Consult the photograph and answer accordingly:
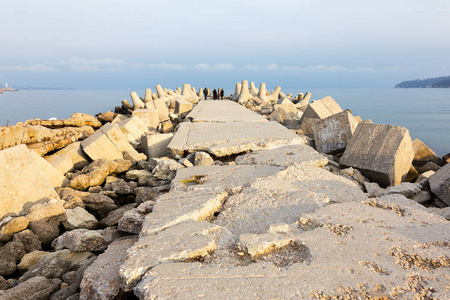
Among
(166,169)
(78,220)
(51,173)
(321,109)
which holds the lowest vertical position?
(78,220)

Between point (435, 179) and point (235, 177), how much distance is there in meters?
2.33

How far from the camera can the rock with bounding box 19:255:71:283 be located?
2.41 m

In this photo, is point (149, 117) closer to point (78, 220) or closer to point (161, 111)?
point (161, 111)

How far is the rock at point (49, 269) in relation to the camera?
2406 mm

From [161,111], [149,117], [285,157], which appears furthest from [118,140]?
[161,111]

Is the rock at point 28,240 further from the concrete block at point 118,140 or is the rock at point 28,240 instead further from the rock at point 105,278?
the concrete block at point 118,140

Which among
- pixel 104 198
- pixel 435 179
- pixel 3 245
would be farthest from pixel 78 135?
pixel 435 179

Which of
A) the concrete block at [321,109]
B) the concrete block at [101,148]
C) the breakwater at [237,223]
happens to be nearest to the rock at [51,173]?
the breakwater at [237,223]

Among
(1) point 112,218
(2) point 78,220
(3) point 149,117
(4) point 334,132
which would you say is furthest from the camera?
(3) point 149,117

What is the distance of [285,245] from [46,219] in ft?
8.60

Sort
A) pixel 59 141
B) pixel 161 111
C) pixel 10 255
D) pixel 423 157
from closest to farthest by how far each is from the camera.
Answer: pixel 10 255
pixel 423 157
pixel 59 141
pixel 161 111

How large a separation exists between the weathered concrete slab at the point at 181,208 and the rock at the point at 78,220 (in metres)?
1.20

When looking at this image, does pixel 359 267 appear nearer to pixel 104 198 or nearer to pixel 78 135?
pixel 104 198

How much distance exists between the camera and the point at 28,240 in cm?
295
